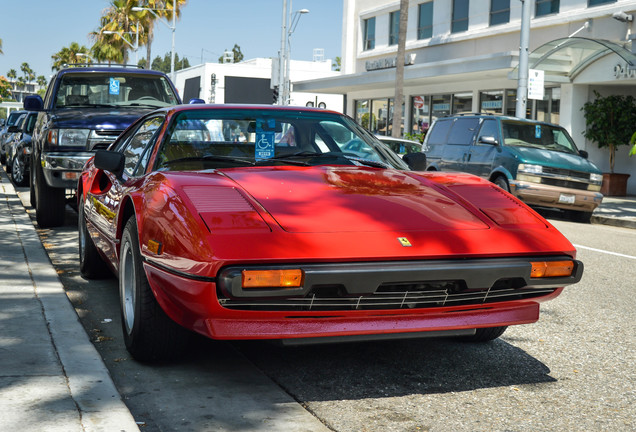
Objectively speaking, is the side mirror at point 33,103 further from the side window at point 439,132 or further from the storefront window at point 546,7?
the storefront window at point 546,7

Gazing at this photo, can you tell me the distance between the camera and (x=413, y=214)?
3928 mm

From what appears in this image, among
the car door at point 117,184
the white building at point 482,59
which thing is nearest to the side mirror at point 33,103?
the car door at point 117,184

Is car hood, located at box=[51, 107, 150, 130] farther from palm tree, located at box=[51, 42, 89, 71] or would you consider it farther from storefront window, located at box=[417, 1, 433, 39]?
palm tree, located at box=[51, 42, 89, 71]

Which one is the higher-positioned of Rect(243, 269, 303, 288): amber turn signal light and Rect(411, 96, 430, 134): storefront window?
Rect(411, 96, 430, 134): storefront window

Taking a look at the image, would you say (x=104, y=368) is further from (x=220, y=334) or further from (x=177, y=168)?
(x=177, y=168)

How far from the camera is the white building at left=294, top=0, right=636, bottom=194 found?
70.0ft

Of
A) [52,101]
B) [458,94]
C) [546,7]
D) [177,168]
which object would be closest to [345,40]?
[458,94]

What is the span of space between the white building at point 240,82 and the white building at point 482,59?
31885 millimetres

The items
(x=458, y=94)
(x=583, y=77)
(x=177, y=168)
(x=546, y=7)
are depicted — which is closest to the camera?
(x=177, y=168)

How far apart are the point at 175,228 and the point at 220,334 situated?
54 centimetres

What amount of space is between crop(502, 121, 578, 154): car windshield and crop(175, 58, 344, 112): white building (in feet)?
171

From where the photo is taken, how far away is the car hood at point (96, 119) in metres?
9.48

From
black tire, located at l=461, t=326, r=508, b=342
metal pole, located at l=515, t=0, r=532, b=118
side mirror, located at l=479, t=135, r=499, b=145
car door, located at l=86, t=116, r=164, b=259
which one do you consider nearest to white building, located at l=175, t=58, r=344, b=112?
metal pole, located at l=515, t=0, r=532, b=118

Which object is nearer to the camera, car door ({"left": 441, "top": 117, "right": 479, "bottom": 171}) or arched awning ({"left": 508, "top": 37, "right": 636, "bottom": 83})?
car door ({"left": 441, "top": 117, "right": 479, "bottom": 171})
